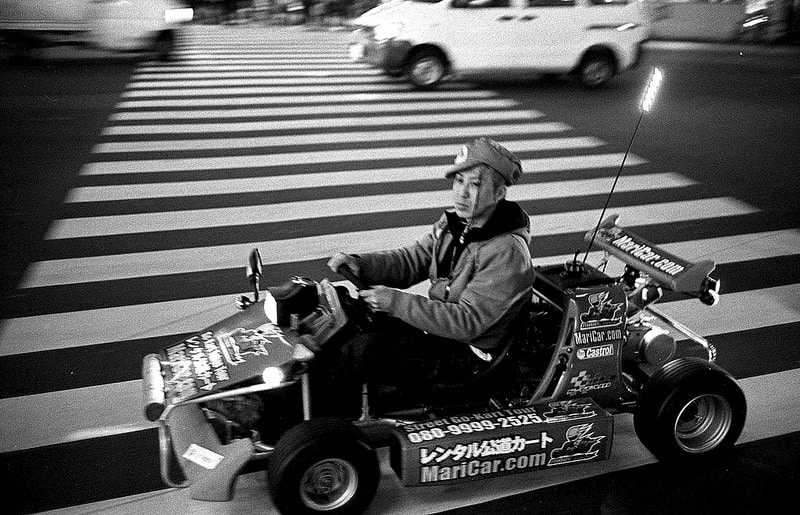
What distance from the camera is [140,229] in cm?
665

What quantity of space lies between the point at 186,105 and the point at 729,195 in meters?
6.82

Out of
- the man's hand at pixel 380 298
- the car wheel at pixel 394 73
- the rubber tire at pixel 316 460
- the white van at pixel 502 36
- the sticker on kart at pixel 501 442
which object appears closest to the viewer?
the rubber tire at pixel 316 460

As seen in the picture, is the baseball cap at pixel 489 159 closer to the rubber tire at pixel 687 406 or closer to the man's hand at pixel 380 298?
the man's hand at pixel 380 298

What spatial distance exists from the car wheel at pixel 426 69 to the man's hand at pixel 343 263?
872cm

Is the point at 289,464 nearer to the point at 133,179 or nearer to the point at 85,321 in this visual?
the point at 85,321

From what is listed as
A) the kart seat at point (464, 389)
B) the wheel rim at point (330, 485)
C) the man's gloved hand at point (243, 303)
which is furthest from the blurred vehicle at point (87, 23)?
the wheel rim at point (330, 485)

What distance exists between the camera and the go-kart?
316 centimetres

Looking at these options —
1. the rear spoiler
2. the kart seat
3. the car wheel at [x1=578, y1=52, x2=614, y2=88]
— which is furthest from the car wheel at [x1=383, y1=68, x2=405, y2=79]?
the kart seat

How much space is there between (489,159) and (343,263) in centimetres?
80

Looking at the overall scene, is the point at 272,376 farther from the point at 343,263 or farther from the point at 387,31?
the point at 387,31

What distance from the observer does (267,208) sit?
23.7 ft

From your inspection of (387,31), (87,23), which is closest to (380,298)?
(387,31)

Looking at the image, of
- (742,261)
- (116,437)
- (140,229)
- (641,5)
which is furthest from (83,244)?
(641,5)

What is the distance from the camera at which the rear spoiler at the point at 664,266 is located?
385cm
